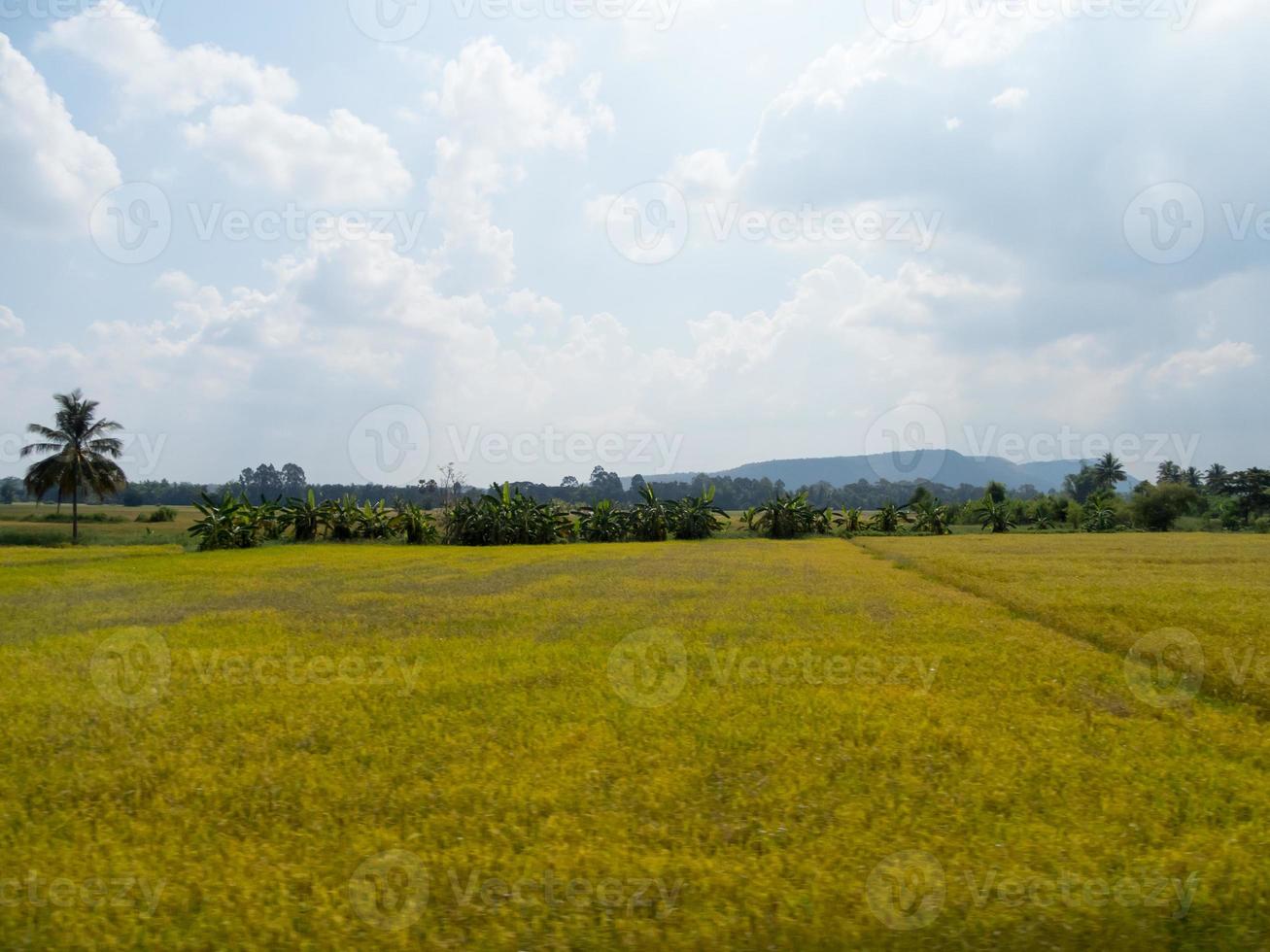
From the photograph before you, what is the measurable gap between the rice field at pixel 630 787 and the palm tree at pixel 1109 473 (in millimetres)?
90667

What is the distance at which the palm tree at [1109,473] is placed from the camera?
8756 centimetres

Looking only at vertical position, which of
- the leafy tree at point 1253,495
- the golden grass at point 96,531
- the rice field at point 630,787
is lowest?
the golden grass at point 96,531

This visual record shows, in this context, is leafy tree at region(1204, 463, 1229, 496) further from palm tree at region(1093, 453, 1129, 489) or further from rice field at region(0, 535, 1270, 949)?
rice field at region(0, 535, 1270, 949)

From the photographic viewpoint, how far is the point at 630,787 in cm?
487

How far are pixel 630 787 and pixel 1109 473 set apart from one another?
3964 inches

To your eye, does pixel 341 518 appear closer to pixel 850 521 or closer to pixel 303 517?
pixel 303 517

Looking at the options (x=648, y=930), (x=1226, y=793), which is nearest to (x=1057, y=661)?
(x=1226, y=793)

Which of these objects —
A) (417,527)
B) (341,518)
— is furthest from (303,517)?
(417,527)

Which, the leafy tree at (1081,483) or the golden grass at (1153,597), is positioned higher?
the leafy tree at (1081,483)

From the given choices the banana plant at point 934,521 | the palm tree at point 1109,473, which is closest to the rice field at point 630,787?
the banana plant at point 934,521

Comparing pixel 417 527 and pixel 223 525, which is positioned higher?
pixel 223 525

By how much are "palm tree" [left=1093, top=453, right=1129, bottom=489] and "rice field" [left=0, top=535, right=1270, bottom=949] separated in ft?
297

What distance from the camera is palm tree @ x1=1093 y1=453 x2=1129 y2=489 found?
287 ft

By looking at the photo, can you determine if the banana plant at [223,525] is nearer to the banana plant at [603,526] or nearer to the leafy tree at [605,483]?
the banana plant at [603,526]
